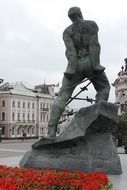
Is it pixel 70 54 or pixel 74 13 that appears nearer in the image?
pixel 70 54

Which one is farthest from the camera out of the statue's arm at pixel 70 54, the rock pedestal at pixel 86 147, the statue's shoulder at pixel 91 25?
the statue's shoulder at pixel 91 25

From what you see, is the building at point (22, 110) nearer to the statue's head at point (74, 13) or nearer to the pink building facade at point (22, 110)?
the pink building facade at point (22, 110)

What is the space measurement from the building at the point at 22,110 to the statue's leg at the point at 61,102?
306 ft

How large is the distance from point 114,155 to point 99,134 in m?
0.59

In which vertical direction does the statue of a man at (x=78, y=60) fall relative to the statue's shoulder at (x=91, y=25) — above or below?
below

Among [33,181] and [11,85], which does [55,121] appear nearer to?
[33,181]

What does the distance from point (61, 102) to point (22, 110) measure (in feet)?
335

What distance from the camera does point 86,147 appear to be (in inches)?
457

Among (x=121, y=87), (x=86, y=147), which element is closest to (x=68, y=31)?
(x=86, y=147)

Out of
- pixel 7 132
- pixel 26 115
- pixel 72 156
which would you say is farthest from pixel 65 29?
pixel 26 115

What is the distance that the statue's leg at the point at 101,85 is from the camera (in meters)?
12.0

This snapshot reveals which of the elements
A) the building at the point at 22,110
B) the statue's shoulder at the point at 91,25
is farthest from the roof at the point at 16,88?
the statue's shoulder at the point at 91,25

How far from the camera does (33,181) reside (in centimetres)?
820

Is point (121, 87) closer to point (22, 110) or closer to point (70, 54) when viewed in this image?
point (22, 110)
